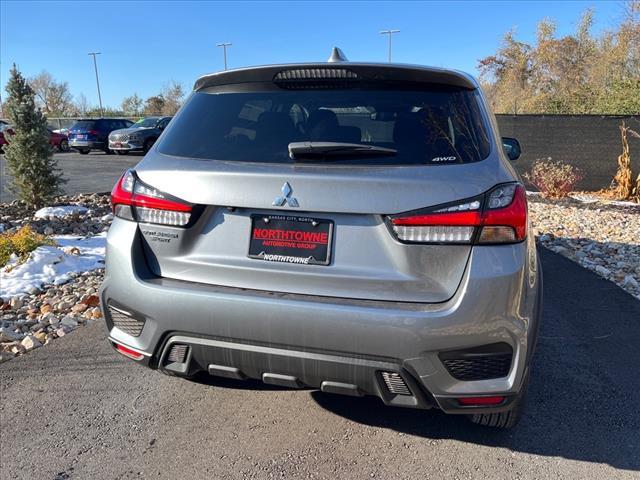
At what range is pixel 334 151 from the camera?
219 centimetres

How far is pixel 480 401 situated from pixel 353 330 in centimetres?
61

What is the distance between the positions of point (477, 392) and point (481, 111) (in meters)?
1.26

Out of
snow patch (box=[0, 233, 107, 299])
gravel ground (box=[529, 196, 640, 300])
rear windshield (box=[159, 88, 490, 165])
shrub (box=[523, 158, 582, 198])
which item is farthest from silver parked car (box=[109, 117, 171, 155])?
rear windshield (box=[159, 88, 490, 165])

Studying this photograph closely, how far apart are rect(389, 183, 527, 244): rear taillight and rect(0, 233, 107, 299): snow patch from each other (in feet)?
13.4

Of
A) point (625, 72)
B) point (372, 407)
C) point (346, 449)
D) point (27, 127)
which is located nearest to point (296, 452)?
point (346, 449)

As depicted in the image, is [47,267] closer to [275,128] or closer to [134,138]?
[275,128]

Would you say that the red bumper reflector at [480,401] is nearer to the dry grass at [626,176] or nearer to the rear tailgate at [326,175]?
the rear tailgate at [326,175]

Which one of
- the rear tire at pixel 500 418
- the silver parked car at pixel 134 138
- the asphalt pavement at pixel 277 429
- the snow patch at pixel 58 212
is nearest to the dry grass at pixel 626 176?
the asphalt pavement at pixel 277 429

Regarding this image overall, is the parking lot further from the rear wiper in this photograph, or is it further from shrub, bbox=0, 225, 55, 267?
the rear wiper

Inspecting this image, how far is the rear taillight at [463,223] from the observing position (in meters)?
1.98

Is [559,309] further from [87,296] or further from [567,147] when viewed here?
[567,147]

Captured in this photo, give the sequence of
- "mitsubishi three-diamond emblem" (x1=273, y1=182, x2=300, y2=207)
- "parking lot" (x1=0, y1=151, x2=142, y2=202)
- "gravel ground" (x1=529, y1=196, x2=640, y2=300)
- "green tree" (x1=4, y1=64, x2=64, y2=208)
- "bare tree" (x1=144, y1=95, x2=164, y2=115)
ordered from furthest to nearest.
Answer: "bare tree" (x1=144, y1=95, x2=164, y2=115) < "parking lot" (x1=0, y1=151, x2=142, y2=202) < "green tree" (x1=4, y1=64, x2=64, y2=208) < "gravel ground" (x1=529, y1=196, x2=640, y2=300) < "mitsubishi three-diamond emblem" (x1=273, y1=182, x2=300, y2=207)

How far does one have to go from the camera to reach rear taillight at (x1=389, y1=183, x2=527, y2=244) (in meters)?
1.98

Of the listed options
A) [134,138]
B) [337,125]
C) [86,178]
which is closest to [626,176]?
[337,125]
